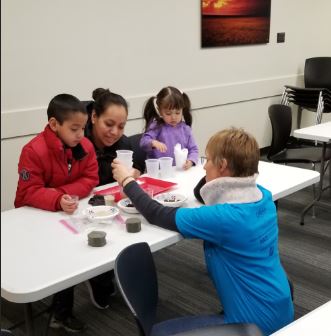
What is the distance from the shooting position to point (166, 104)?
2.72 metres

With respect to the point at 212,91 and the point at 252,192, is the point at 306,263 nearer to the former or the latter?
the point at 252,192

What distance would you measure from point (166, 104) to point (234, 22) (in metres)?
2.65

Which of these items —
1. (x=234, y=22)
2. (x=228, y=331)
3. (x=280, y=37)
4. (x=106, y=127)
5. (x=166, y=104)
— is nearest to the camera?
(x=228, y=331)

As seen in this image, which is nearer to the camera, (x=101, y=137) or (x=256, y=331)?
(x=256, y=331)

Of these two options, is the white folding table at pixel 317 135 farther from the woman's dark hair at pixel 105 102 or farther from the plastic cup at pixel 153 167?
the woman's dark hair at pixel 105 102

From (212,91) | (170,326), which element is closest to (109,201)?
(170,326)

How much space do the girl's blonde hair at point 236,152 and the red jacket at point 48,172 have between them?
704mm

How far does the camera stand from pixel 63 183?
202 cm

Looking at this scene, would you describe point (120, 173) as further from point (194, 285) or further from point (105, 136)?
point (194, 285)

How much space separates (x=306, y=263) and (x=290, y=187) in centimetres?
107

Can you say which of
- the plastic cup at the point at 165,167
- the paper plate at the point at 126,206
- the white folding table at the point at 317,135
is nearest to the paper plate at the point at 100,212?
the paper plate at the point at 126,206

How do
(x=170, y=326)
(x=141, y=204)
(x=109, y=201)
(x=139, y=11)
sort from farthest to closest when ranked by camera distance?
1. (x=139, y=11)
2. (x=109, y=201)
3. (x=141, y=204)
4. (x=170, y=326)

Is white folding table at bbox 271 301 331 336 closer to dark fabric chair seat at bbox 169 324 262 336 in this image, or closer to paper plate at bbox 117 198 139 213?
dark fabric chair seat at bbox 169 324 262 336

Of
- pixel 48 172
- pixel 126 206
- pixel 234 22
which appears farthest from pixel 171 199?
pixel 234 22
